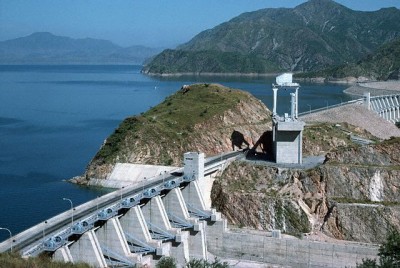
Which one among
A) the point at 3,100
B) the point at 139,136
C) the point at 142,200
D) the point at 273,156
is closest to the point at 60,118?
the point at 3,100

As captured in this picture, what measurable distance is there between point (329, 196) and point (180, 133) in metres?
30.7

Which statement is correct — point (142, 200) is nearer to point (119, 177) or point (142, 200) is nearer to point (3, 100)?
point (119, 177)

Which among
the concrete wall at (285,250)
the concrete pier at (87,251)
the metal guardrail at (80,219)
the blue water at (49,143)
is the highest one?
the metal guardrail at (80,219)

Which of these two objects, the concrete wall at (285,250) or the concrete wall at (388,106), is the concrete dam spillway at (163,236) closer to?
the concrete wall at (285,250)

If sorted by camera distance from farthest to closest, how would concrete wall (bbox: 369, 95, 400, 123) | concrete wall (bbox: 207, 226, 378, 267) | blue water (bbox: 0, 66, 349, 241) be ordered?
concrete wall (bbox: 369, 95, 400, 123), blue water (bbox: 0, 66, 349, 241), concrete wall (bbox: 207, 226, 378, 267)

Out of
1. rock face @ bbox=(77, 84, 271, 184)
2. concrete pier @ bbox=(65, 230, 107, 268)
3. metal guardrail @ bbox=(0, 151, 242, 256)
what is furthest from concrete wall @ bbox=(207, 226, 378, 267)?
rock face @ bbox=(77, 84, 271, 184)

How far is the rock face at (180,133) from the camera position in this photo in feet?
255

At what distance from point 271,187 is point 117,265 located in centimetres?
2154

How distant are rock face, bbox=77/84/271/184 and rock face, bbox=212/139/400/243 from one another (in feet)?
62.8

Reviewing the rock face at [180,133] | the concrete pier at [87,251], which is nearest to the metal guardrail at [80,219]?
the concrete pier at [87,251]

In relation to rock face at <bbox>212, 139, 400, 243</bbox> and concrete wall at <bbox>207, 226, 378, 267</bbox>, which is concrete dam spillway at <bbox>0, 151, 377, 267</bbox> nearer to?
concrete wall at <bbox>207, 226, 378, 267</bbox>

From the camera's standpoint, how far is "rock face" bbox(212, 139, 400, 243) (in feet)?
176

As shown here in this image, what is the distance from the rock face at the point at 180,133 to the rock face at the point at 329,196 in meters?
19.1

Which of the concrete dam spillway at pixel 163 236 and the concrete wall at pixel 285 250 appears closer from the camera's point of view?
the concrete dam spillway at pixel 163 236
